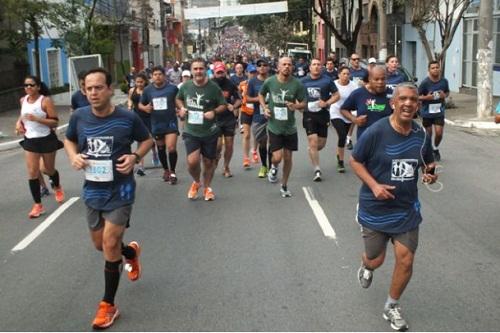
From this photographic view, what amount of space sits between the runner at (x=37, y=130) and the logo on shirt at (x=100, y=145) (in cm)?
331

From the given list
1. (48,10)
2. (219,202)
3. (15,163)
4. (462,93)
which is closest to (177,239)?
(219,202)

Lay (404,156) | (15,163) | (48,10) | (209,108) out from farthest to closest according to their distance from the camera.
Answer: (48,10)
(15,163)
(209,108)
(404,156)

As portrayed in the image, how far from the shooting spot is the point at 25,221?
768cm

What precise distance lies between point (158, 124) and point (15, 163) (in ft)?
14.0

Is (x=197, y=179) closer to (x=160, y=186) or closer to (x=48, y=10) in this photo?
(x=160, y=186)

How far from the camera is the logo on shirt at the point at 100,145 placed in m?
4.55

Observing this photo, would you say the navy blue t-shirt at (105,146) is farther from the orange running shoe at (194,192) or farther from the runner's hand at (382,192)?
the orange running shoe at (194,192)

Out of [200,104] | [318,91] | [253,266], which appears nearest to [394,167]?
[253,266]

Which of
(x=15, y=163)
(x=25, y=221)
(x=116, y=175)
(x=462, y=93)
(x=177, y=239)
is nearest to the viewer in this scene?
(x=116, y=175)

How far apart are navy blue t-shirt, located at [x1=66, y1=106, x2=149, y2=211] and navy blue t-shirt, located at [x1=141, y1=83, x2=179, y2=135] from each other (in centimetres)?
518

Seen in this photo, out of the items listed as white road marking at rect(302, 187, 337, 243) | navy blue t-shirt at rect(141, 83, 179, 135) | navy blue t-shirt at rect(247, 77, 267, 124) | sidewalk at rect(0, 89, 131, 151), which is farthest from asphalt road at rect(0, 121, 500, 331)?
sidewalk at rect(0, 89, 131, 151)

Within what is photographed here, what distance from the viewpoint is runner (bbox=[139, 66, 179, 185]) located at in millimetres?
9820

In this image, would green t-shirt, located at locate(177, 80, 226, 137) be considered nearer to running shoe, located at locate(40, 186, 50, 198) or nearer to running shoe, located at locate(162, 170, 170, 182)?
running shoe, located at locate(162, 170, 170, 182)

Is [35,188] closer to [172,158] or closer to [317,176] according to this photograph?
[172,158]
